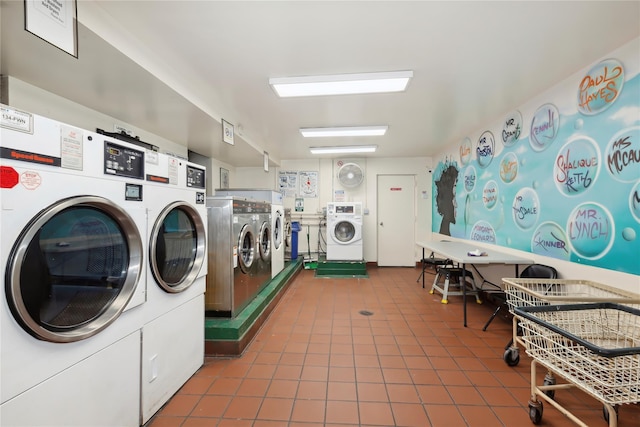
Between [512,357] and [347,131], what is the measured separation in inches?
132

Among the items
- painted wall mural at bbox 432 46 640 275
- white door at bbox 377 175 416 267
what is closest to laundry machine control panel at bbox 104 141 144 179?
painted wall mural at bbox 432 46 640 275

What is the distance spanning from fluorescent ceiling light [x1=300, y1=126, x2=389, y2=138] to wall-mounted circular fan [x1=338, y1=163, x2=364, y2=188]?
1799 mm

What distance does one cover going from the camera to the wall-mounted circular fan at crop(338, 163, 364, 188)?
6.04 metres

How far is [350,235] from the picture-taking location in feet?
18.7

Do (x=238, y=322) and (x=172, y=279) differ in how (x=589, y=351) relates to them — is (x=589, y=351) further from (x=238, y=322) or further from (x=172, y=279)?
(x=172, y=279)

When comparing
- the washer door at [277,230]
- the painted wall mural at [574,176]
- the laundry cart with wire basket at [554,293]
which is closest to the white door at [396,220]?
the painted wall mural at [574,176]

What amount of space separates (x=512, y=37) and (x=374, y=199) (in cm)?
448

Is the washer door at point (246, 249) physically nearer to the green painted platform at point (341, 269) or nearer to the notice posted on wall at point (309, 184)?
the green painted platform at point (341, 269)

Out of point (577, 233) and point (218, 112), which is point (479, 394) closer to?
point (577, 233)

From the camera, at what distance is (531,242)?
3000 mm

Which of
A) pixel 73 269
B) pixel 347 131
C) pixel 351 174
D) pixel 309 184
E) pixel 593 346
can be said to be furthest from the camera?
pixel 309 184

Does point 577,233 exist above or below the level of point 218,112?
below

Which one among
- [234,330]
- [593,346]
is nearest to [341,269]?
[234,330]

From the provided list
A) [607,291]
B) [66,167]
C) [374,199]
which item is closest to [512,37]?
[607,291]
